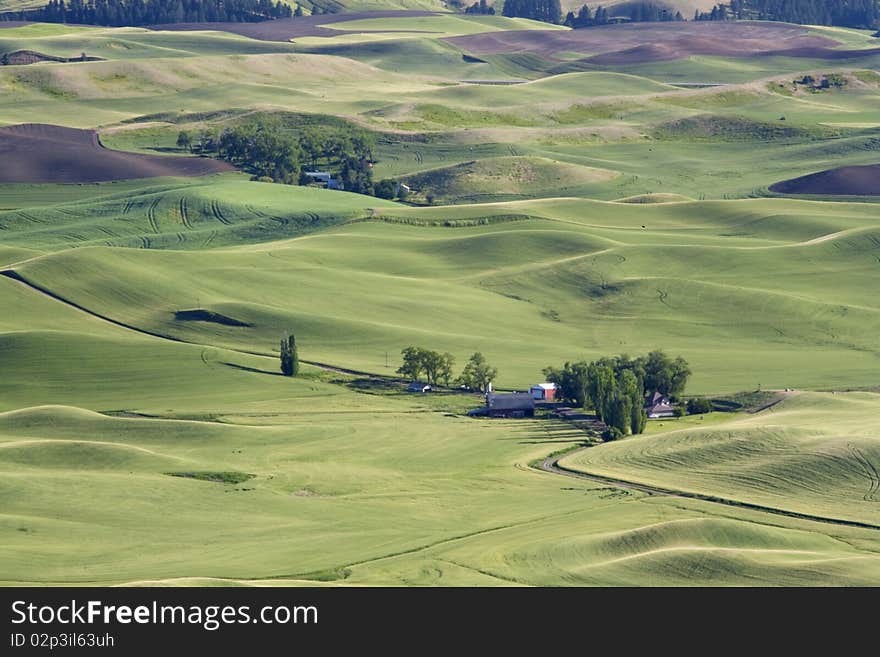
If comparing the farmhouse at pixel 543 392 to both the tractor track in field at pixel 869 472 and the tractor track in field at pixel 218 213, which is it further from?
the tractor track in field at pixel 218 213

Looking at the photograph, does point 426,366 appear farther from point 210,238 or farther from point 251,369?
point 210,238

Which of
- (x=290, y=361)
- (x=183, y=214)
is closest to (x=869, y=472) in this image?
(x=290, y=361)

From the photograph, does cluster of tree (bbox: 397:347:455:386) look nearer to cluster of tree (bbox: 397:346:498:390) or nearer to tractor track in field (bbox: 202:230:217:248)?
cluster of tree (bbox: 397:346:498:390)

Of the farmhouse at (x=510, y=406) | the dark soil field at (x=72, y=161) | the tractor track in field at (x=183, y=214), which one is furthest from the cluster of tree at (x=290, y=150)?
the farmhouse at (x=510, y=406)

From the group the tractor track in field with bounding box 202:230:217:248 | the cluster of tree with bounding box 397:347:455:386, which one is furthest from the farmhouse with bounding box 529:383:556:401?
the tractor track in field with bounding box 202:230:217:248
